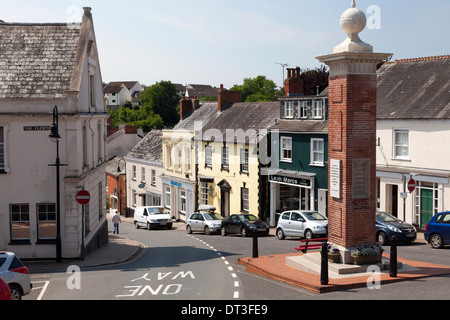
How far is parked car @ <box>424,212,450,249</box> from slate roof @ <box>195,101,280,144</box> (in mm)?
16046

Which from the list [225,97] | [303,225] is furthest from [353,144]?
[225,97]

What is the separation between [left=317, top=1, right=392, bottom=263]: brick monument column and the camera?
1719cm

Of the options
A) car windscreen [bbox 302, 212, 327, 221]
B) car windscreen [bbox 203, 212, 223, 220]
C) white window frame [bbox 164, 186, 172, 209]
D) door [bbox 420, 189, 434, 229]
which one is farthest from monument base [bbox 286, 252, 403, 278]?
white window frame [bbox 164, 186, 172, 209]

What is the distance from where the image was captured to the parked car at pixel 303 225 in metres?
28.0

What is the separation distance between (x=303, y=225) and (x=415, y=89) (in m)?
11.2

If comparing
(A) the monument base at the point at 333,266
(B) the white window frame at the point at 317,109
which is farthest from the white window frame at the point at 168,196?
(A) the monument base at the point at 333,266

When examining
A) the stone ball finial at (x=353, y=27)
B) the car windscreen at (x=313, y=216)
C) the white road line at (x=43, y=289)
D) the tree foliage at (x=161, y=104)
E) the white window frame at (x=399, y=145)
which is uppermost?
the tree foliage at (x=161, y=104)

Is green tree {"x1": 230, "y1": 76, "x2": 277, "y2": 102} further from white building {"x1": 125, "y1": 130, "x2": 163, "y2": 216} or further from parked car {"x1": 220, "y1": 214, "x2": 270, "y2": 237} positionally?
parked car {"x1": 220, "y1": 214, "x2": 270, "y2": 237}

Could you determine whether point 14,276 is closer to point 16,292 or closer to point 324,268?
point 16,292

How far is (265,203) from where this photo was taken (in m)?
38.6

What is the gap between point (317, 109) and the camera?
3522 centimetres

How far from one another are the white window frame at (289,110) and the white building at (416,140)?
5.78 m

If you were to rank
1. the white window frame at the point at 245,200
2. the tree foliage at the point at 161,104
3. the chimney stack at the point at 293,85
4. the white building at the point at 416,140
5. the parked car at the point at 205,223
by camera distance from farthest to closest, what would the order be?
the tree foliage at the point at 161,104
the white window frame at the point at 245,200
the chimney stack at the point at 293,85
the parked car at the point at 205,223
the white building at the point at 416,140

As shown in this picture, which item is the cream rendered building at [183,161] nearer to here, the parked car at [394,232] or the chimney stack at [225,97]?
the chimney stack at [225,97]
